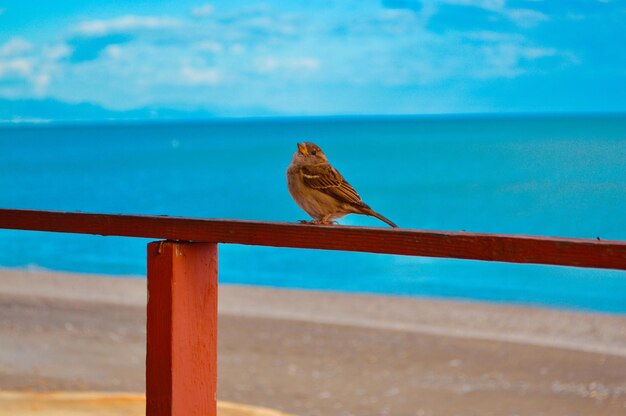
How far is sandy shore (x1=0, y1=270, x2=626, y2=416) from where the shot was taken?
8055mm

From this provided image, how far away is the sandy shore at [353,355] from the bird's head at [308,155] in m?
4.28

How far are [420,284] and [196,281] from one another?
56.4 ft

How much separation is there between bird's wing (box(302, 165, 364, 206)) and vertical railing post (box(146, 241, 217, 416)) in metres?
1.09

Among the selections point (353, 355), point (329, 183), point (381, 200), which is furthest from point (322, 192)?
point (381, 200)

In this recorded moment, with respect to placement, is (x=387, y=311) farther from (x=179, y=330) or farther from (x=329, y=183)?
(x=179, y=330)

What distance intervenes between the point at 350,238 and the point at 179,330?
44 cm

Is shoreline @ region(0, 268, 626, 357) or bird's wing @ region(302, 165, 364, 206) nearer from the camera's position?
bird's wing @ region(302, 165, 364, 206)

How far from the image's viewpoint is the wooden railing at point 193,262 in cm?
194

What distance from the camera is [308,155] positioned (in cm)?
349

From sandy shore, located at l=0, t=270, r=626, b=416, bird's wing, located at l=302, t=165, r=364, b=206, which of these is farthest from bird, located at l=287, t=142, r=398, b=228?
sandy shore, located at l=0, t=270, r=626, b=416

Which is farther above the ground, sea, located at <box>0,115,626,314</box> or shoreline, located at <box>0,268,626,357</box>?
sea, located at <box>0,115,626,314</box>

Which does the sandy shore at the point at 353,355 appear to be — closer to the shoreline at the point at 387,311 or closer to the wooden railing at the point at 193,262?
the shoreline at the point at 387,311

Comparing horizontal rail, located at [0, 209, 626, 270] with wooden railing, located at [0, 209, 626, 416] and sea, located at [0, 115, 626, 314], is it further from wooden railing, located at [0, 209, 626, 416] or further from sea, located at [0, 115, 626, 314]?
sea, located at [0, 115, 626, 314]

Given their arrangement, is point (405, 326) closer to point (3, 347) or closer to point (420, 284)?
point (3, 347)
